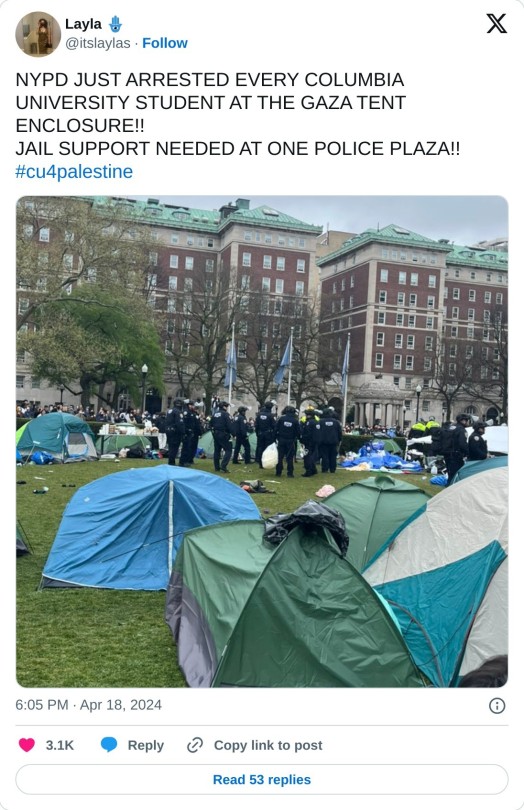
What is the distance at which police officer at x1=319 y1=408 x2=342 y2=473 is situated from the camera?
61.2 feet

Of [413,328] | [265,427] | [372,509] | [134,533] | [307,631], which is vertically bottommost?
[134,533]

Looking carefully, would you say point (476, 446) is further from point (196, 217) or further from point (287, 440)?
point (196, 217)

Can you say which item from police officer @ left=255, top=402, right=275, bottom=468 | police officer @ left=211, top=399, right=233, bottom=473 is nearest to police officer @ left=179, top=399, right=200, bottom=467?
police officer @ left=211, top=399, right=233, bottom=473

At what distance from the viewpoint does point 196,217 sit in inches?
1966

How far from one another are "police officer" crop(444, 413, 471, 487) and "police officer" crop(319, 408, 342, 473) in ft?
12.2

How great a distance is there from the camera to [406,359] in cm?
5412

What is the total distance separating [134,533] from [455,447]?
Result: 10177mm

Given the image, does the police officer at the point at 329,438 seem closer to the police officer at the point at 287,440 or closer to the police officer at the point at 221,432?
the police officer at the point at 287,440

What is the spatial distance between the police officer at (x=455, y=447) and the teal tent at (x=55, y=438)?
35.5ft

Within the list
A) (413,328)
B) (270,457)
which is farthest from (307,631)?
(413,328)

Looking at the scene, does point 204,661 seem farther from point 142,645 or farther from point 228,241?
point 228,241
